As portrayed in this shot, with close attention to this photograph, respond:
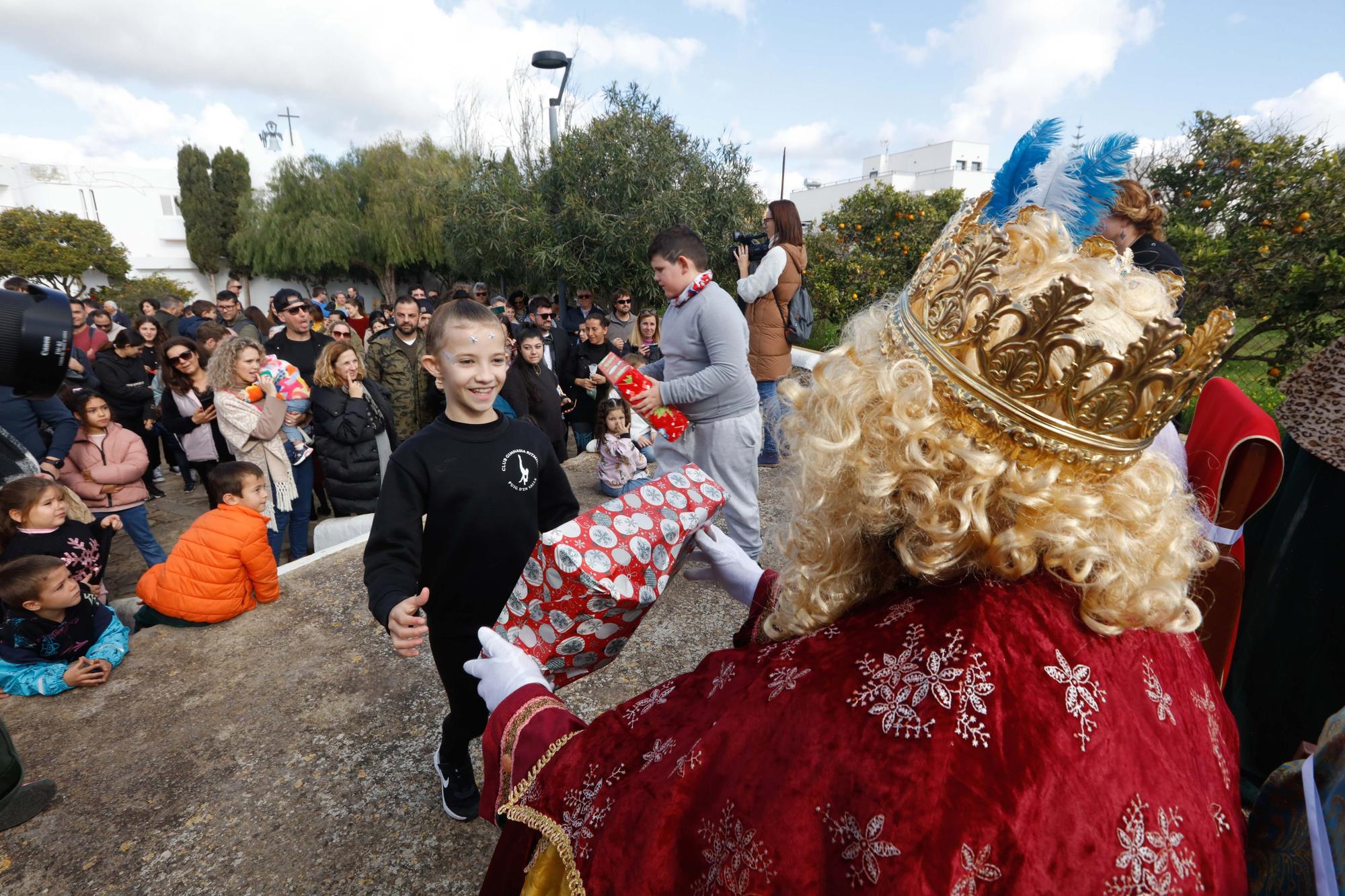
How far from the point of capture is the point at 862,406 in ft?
3.26

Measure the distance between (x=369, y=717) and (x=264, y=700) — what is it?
1.98ft

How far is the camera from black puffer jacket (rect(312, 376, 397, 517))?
4664mm

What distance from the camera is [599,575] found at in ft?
4.89

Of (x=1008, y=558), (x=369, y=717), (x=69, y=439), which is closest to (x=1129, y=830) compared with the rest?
(x=1008, y=558)

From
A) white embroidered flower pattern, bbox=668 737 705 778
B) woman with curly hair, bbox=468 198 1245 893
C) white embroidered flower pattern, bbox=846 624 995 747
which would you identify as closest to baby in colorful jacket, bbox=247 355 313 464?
woman with curly hair, bbox=468 198 1245 893

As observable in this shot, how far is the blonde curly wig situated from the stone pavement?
85 centimetres

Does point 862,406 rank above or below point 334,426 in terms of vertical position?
above

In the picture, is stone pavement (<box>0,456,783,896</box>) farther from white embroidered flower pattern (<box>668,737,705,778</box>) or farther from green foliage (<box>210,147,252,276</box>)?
green foliage (<box>210,147,252,276</box>)

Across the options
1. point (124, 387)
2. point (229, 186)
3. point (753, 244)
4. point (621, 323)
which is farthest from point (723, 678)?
point (229, 186)

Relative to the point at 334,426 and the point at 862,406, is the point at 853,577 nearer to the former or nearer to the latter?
the point at 862,406

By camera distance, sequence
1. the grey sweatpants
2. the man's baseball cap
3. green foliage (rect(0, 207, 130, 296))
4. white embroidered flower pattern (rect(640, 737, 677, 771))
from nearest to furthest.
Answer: white embroidered flower pattern (rect(640, 737, 677, 771)) < the grey sweatpants < the man's baseball cap < green foliage (rect(0, 207, 130, 296))

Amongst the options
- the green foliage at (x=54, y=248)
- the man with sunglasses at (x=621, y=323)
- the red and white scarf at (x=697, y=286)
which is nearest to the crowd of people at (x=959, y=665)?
the red and white scarf at (x=697, y=286)

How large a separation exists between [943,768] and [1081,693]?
22cm

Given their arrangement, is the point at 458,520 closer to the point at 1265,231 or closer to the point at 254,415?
the point at 254,415
